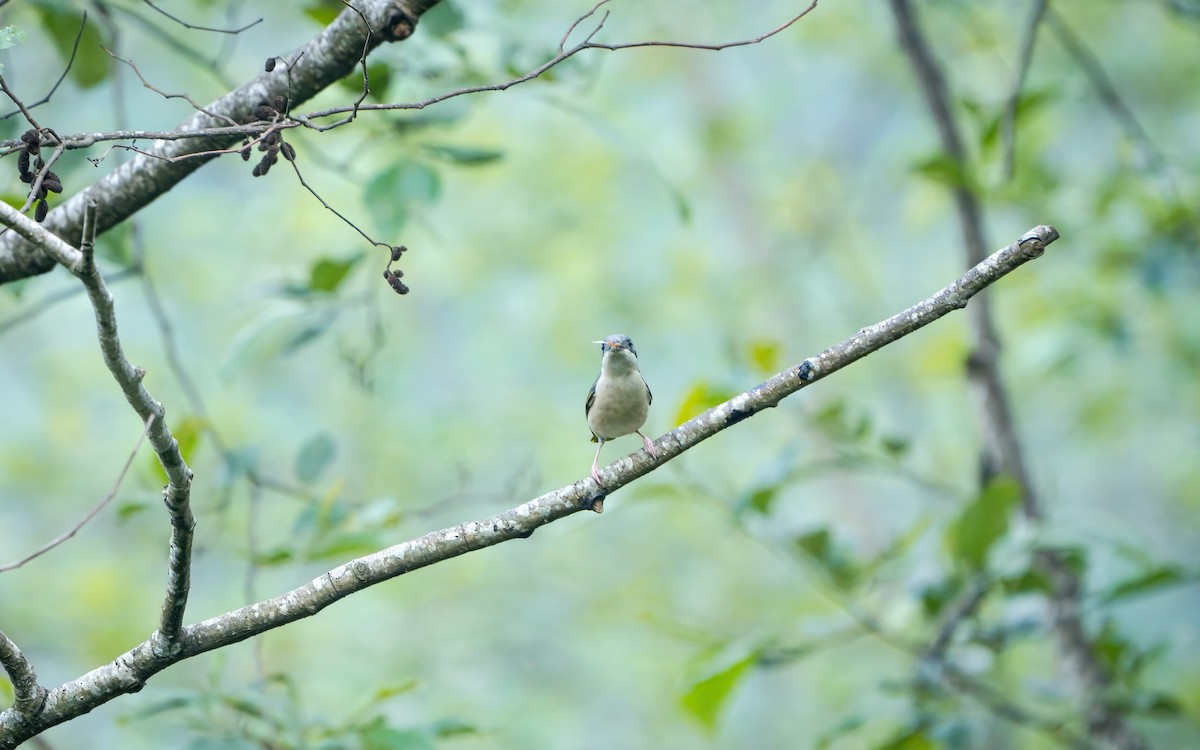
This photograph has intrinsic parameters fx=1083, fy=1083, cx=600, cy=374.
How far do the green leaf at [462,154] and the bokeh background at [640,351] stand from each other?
2988 mm

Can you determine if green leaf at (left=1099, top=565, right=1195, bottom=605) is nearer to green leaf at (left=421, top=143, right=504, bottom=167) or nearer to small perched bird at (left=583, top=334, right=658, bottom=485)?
small perched bird at (left=583, top=334, right=658, bottom=485)

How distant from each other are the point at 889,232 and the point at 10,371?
11300mm

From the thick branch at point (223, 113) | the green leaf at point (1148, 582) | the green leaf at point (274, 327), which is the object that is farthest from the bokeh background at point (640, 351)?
the thick branch at point (223, 113)

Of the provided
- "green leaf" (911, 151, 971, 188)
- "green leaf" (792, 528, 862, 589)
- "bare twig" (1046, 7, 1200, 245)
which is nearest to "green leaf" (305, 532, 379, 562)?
"green leaf" (792, 528, 862, 589)

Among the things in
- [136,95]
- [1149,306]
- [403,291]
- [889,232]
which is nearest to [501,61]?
[403,291]

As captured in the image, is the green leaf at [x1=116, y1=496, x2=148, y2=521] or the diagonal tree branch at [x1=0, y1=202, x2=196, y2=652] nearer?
the diagonal tree branch at [x1=0, y1=202, x2=196, y2=652]

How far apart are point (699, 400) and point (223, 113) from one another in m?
1.86

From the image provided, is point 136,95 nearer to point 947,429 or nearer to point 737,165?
point 737,165

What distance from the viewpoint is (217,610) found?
10.4 m

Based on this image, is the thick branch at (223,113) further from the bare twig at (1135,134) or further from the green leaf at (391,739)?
the bare twig at (1135,134)

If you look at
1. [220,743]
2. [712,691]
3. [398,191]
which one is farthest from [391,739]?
[398,191]

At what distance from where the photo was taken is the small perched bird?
4332 millimetres

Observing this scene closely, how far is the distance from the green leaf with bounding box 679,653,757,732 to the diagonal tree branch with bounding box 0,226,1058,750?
1.86 meters

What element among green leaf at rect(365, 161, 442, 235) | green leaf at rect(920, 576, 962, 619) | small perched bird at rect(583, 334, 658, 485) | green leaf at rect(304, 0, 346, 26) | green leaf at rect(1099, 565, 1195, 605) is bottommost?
green leaf at rect(1099, 565, 1195, 605)
